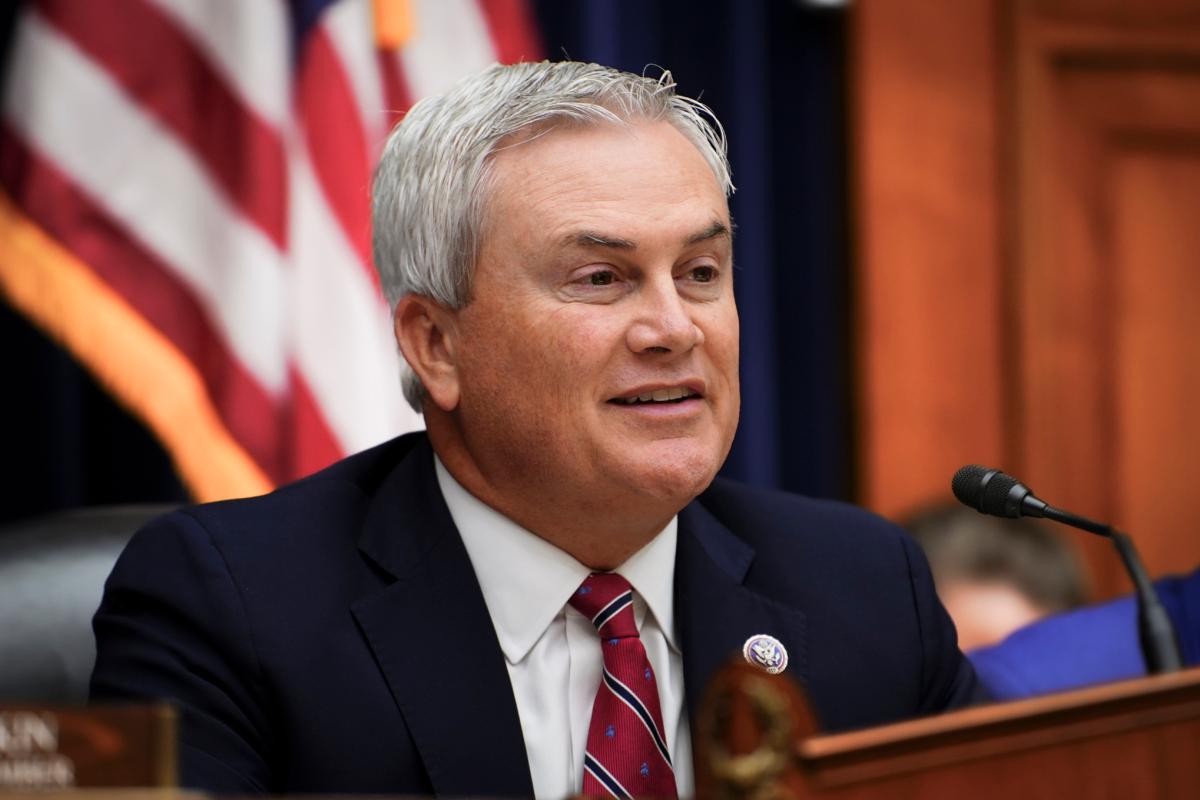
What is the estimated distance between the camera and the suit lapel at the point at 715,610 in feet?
5.46

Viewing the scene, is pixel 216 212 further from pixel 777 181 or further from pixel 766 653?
pixel 766 653

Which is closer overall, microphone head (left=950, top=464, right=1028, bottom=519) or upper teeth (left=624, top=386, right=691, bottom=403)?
microphone head (left=950, top=464, right=1028, bottom=519)

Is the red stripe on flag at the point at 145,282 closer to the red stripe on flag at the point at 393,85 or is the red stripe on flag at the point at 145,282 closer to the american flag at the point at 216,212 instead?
the american flag at the point at 216,212

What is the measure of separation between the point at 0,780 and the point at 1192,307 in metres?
3.23

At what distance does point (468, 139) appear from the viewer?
1681 mm

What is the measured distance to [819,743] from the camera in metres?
0.86

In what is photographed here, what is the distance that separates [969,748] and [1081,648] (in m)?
1.28

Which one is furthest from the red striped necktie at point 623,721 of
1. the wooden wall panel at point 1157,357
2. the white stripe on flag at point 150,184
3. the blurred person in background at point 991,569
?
the wooden wall panel at point 1157,357

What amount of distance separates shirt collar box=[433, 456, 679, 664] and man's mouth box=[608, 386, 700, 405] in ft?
0.63

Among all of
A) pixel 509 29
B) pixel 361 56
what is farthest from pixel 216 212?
pixel 509 29

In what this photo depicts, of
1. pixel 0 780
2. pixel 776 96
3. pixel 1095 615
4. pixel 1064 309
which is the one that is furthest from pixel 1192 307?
pixel 0 780

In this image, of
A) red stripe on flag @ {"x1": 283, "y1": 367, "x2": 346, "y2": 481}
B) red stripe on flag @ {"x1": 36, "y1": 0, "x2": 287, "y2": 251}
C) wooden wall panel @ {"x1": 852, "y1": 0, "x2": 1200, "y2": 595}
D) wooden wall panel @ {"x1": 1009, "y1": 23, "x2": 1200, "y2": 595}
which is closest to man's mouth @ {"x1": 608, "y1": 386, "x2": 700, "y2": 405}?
red stripe on flag @ {"x1": 283, "y1": 367, "x2": 346, "y2": 481}

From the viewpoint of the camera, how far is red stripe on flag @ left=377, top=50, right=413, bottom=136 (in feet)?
9.10

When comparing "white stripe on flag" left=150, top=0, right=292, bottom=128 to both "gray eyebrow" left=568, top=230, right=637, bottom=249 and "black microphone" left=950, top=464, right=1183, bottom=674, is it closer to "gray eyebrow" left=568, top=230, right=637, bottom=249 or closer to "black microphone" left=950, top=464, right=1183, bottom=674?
"gray eyebrow" left=568, top=230, right=637, bottom=249
